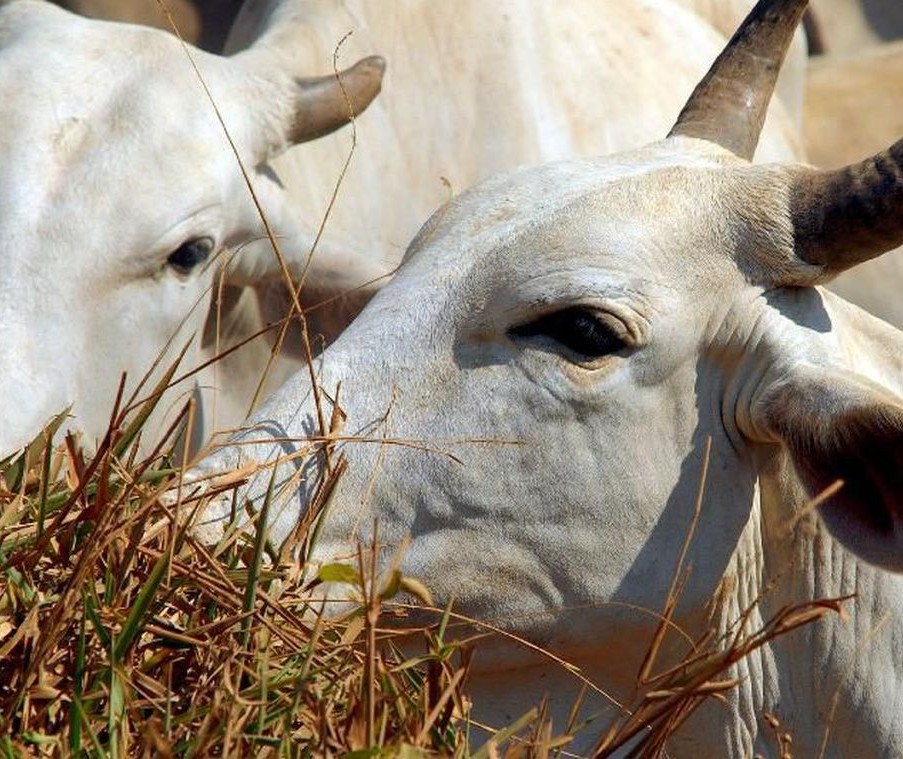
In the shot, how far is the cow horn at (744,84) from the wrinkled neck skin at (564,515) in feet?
1.78

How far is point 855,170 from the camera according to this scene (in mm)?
3008

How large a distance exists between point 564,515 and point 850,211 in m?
0.67

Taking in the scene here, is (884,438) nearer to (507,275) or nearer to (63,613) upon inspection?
(507,275)

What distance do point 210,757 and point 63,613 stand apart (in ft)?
0.94

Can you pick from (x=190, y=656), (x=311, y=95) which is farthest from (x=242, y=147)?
(x=190, y=656)

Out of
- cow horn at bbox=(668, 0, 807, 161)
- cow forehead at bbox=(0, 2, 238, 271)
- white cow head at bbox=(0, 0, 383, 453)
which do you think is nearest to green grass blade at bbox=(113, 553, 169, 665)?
cow horn at bbox=(668, 0, 807, 161)

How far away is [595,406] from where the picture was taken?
3023 mm

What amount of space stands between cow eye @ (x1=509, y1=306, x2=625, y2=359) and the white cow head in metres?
1.30

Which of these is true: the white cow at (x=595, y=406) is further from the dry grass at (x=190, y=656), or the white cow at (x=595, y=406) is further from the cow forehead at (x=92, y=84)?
the cow forehead at (x=92, y=84)

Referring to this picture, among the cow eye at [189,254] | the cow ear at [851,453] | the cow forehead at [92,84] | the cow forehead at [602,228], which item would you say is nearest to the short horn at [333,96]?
the cow forehead at [92,84]

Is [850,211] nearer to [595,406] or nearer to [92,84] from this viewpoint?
[595,406]

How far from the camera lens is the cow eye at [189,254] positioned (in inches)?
180

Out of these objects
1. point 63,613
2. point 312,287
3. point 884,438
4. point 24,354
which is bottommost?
point 312,287

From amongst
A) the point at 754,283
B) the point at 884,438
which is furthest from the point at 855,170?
the point at 884,438
